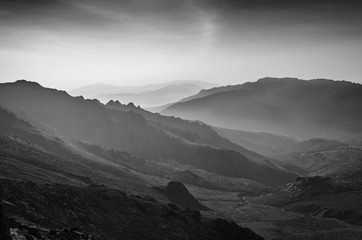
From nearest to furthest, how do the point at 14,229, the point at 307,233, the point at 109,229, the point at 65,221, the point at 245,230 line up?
the point at 14,229
the point at 65,221
the point at 109,229
the point at 245,230
the point at 307,233

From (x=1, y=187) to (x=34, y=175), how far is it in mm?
64830

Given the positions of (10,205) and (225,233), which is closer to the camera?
(10,205)

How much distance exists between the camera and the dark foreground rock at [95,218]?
77000 millimetres

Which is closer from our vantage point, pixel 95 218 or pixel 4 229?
pixel 4 229

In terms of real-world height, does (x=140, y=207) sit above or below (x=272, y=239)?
above

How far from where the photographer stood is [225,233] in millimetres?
116750

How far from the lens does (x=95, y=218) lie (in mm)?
97188

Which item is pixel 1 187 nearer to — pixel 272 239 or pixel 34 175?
pixel 34 175

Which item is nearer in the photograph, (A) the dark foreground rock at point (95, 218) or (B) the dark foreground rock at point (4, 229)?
(B) the dark foreground rock at point (4, 229)

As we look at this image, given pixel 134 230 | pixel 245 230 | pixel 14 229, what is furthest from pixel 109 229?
pixel 245 230

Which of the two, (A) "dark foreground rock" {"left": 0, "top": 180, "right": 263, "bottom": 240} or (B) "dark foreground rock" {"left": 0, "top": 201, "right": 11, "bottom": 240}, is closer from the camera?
(B) "dark foreground rock" {"left": 0, "top": 201, "right": 11, "bottom": 240}

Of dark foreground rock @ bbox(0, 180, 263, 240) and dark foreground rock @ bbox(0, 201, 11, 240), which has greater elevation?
dark foreground rock @ bbox(0, 201, 11, 240)

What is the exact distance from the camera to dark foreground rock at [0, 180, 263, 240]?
3031 inches

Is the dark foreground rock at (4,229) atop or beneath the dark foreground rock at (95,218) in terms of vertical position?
atop
